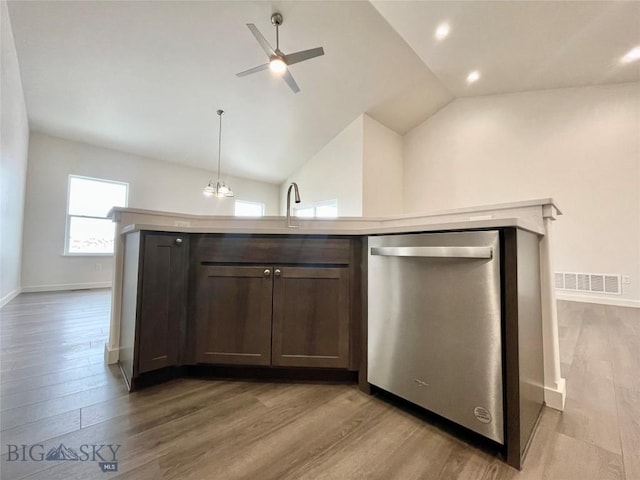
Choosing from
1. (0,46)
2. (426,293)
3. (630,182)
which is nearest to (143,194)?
(0,46)

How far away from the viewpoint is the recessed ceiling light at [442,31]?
11.1ft

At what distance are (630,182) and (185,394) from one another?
244 inches

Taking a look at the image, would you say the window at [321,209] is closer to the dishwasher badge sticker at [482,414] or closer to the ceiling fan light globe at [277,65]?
the ceiling fan light globe at [277,65]

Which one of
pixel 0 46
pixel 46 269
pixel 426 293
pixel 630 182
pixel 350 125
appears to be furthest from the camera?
pixel 350 125

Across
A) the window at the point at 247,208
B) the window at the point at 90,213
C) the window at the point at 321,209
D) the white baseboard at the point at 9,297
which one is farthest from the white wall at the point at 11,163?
the window at the point at 321,209

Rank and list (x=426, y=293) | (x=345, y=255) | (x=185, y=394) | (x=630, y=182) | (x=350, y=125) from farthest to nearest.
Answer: (x=350, y=125) < (x=630, y=182) < (x=345, y=255) < (x=185, y=394) < (x=426, y=293)

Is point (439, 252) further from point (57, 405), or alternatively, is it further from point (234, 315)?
point (57, 405)

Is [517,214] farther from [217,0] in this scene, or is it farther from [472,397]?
[217,0]

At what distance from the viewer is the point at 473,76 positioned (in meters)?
4.47

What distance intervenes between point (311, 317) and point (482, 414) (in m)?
0.89

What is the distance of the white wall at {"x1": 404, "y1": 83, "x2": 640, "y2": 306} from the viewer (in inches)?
156

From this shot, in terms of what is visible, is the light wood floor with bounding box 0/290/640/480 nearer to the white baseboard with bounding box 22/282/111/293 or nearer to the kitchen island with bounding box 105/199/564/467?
the kitchen island with bounding box 105/199/564/467

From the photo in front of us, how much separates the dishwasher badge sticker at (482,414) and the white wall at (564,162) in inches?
190

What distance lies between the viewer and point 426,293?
3.87ft
